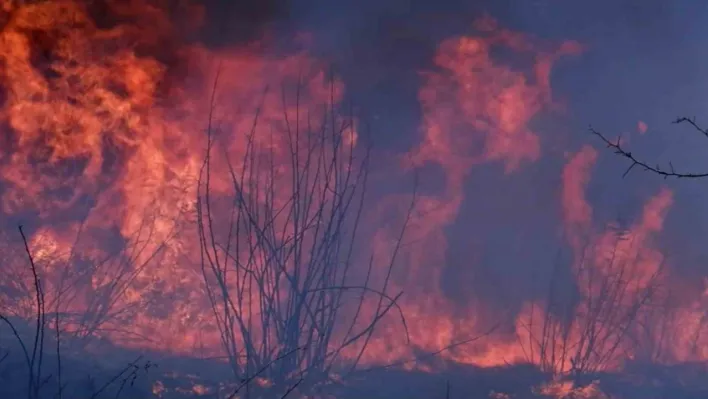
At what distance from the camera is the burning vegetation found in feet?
17.5

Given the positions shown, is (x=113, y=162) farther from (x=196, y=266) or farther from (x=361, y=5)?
(x=361, y=5)

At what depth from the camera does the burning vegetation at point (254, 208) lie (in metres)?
5.35

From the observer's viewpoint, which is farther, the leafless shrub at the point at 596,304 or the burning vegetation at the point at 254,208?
the leafless shrub at the point at 596,304

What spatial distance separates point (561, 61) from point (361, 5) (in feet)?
A: 7.33

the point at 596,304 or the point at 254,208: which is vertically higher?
the point at 254,208

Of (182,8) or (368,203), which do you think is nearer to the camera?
(182,8)

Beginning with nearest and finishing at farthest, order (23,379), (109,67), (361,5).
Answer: (23,379), (109,67), (361,5)

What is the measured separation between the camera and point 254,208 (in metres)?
5.37

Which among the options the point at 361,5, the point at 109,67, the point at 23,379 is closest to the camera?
the point at 23,379

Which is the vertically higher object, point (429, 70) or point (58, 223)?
point (429, 70)

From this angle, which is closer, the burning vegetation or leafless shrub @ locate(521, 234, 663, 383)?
the burning vegetation

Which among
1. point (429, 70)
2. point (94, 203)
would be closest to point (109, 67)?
point (94, 203)

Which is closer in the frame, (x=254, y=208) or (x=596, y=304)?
(x=254, y=208)

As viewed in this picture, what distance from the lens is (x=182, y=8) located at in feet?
18.0
